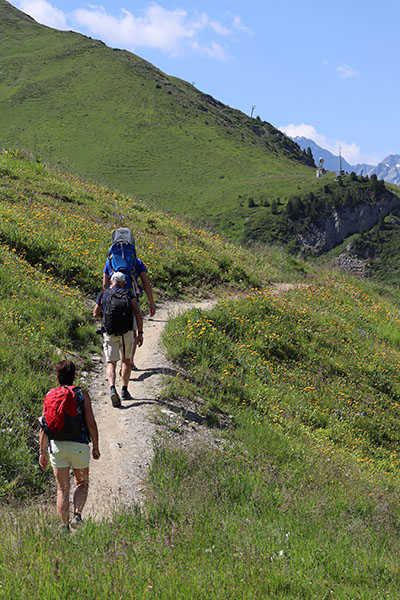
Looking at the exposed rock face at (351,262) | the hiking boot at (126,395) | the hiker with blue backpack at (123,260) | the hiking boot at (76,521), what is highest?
the hiker with blue backpack at (123,260)

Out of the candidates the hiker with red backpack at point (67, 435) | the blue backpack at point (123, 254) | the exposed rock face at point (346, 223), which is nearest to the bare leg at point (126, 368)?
the blue backpack at point (123, 254)

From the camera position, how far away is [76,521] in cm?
451

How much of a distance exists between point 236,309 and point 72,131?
3824 inches

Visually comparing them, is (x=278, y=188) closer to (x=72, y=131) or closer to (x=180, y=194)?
(x=180, y=194)

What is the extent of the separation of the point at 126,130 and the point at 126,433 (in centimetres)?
10822

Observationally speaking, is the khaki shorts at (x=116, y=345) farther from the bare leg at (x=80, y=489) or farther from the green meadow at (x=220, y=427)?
the bare leg at (x=80, y=489)

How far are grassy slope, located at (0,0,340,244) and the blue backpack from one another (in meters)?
78.8

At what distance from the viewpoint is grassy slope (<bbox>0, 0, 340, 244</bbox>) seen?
95.9m

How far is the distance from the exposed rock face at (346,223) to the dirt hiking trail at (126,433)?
116132 millimetres

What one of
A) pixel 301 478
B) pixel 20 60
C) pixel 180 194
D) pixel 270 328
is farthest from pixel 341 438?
pixel 20 60

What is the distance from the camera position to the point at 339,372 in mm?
11594

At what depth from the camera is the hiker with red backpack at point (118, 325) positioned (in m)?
7.07

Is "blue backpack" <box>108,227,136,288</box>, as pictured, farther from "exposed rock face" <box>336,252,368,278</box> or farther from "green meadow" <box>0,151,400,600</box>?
"exposed rock face" <box>336,252,368,278</box>

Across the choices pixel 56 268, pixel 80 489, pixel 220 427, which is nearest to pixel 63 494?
pixel 80 489
